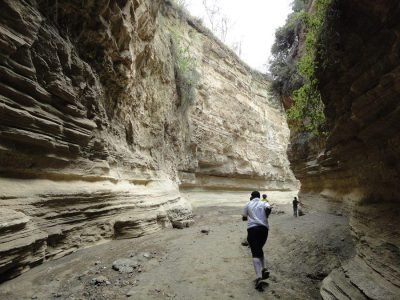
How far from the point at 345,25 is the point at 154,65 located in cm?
1002

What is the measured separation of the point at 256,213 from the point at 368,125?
2382 mm

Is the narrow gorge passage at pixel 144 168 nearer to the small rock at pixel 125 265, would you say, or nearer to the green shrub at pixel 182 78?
the small rock at pixel 125 265

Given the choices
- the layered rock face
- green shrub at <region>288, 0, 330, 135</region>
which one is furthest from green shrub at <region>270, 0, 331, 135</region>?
the layered rock face

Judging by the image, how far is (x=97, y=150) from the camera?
7.78 metres

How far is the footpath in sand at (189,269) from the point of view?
435 centimetres

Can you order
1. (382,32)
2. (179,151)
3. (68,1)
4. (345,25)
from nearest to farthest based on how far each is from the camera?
(382,32)
(345,25)
(68,1)
(179,151)

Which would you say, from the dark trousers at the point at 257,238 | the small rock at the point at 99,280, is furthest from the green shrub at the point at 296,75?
the small rock at the point at 99,280

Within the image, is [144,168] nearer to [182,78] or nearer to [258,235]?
[258,235]

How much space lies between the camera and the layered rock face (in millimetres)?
3422

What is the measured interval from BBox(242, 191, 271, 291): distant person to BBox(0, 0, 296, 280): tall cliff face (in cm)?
402

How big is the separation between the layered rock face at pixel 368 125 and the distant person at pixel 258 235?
3.38 feet

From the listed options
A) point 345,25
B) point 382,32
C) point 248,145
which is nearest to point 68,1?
point 345,25

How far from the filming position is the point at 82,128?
23.1 feet

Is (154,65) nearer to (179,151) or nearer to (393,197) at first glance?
(179,151)
